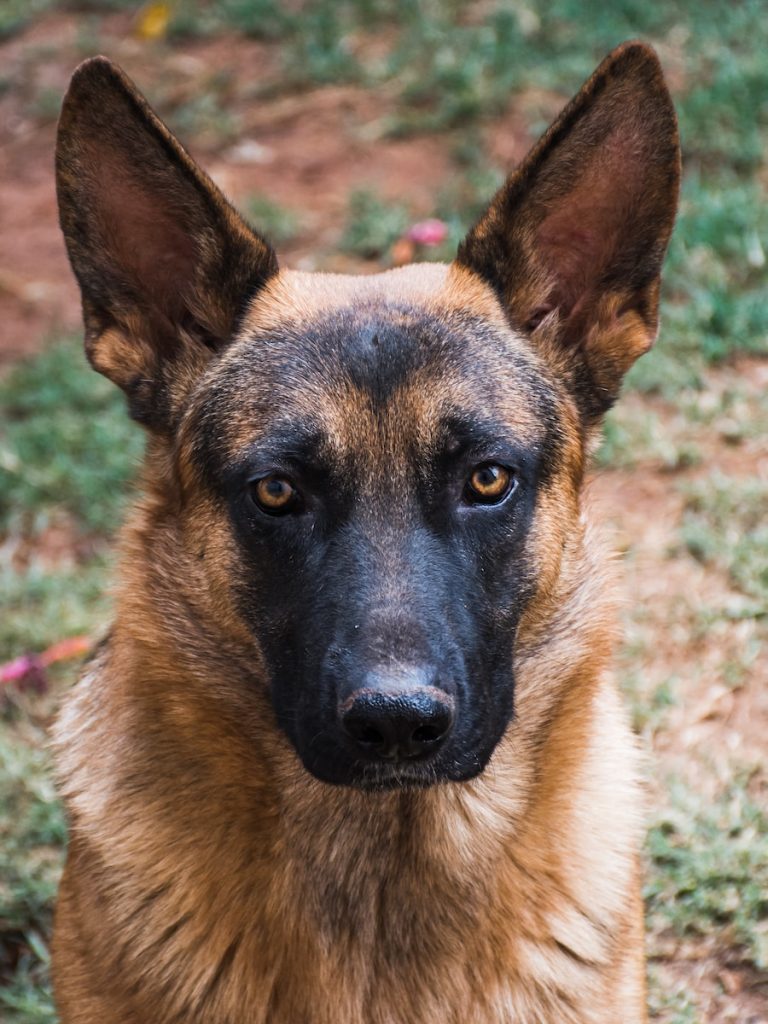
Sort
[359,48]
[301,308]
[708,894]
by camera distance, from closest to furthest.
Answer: [301,308] < [708,894] < [359,48]

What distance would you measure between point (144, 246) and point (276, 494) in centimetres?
84

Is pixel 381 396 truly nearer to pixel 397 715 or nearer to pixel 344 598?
pixel 344 598

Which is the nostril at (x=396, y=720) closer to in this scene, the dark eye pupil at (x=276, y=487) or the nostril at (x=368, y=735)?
the nostril at (x=368, y=735)

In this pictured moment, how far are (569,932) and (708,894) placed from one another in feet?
3.13

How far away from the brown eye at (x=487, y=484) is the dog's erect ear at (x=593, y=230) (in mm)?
498

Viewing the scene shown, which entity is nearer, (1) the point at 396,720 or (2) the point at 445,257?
(1) the point at 396,720

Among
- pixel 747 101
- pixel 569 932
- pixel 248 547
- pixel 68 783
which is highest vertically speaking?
pixel 747 101

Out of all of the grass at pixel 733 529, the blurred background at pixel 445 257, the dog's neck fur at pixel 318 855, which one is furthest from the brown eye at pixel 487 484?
the grass at pixel 733 529

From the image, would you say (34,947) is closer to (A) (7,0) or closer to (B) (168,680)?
(B) (168,680)

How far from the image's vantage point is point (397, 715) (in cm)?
291

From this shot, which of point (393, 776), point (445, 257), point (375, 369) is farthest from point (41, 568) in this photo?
point (393, 776)

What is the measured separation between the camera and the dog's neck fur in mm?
3438

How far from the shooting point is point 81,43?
33.3 ft

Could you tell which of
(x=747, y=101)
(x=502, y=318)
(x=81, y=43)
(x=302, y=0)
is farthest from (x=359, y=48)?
(x=502, y=318)
